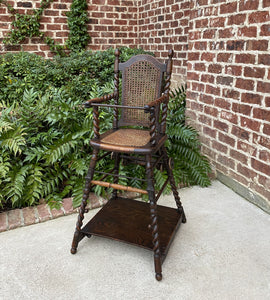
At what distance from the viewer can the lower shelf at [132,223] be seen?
6.21 feet

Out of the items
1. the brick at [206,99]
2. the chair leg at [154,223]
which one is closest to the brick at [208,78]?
the brick at [206,99]

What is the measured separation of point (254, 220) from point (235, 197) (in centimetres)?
36

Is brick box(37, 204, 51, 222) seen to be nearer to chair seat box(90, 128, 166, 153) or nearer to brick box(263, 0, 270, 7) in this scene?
chair seat box(90, 128, 166, 153)

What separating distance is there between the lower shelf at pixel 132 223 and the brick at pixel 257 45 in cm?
134

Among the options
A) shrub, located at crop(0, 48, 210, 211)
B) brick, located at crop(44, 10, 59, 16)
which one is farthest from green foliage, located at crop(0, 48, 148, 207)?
brick, located at crop(44, 10, 59, 16)

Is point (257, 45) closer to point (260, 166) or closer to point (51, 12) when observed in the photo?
point (260, 166)

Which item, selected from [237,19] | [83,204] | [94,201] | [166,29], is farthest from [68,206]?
[166,29]

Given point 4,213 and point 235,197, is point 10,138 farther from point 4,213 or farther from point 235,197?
point 235,197

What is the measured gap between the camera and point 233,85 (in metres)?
2.50

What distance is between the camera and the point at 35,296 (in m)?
1.60

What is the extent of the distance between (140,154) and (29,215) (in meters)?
1.01

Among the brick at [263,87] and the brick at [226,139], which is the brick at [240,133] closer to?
the brick at [226,139]

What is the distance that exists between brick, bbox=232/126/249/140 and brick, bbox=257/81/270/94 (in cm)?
37

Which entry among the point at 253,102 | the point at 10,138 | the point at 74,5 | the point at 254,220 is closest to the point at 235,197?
the point at 254,220
